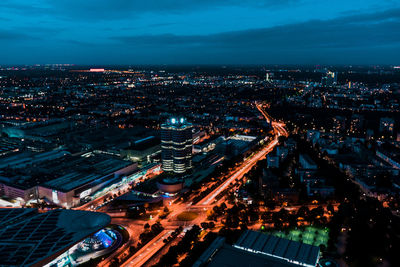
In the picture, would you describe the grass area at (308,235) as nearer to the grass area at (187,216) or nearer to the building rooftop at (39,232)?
the grass area at (187,216)

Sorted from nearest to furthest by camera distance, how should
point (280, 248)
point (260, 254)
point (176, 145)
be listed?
point (260, 254)
point (280, 248)
point (176, 145)

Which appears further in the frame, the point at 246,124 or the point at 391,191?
the point at 246,124

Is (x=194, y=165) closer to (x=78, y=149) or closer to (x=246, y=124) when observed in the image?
(x=78, y=149)

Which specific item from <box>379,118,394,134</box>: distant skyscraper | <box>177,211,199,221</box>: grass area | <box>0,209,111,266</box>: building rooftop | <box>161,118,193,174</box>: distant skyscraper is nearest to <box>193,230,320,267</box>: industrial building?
<box>177,211,199,221</box>: grass area

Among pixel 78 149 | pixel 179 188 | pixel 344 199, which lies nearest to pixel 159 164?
pixel 179 188

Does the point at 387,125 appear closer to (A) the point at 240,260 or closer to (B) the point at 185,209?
(B) the point at 185,209

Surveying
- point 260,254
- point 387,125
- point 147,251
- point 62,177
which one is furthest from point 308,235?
point 387,125
